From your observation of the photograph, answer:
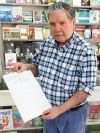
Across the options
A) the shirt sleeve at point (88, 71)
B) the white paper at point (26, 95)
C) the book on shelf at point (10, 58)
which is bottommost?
the book on shelf at point (10, 58)

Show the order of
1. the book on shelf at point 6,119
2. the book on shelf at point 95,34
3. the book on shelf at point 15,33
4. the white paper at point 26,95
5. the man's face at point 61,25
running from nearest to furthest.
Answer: the man's face at point 61,25 → the white paper at point 26,95 → the book on shelf at point 6,119 → the book on shelf at point 15,33 → the book on shelf at point 95,34

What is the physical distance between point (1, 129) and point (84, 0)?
317 cm

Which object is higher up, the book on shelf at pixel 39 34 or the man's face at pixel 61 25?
the man's face at pixel 61 25

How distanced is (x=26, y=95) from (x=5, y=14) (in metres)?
3.47

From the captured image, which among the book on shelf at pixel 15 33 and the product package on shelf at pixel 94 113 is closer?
the product package on shelf at pixel 94 113

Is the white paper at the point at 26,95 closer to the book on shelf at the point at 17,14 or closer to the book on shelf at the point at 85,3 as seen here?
the book on shelf at the point at 17,14

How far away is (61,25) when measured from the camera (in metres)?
1.51

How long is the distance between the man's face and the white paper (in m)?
0.33

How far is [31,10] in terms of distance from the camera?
5102 mm

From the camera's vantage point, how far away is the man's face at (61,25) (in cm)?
149

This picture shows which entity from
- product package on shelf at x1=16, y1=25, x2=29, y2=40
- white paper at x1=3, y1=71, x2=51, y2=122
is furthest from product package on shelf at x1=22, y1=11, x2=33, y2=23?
white paper at x1=3, y1=71, x2=51, y2=122

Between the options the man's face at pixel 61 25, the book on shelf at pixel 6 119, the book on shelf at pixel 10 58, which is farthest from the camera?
the book on shelf at pixel 10 58

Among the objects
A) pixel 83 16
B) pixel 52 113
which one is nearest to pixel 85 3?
pixel 83 16

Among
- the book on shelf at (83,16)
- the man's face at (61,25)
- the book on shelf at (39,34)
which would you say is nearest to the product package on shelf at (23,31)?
the book on shelf at (39,34)
